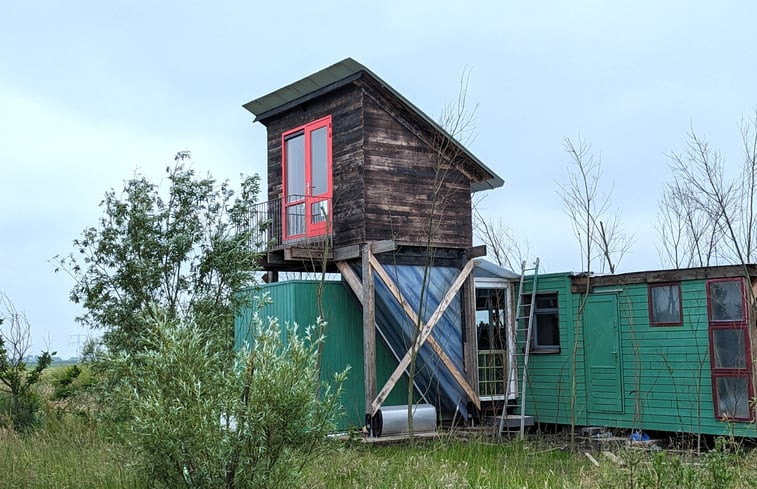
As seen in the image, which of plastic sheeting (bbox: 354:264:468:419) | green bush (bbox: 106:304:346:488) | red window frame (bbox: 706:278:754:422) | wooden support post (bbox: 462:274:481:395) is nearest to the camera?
green bush (bbox: 106:304:346:488)

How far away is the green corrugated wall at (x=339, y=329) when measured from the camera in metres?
13.7

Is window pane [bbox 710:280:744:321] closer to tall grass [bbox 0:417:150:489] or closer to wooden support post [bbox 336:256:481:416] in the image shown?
wooden support post [bbox 336:256:481:416]

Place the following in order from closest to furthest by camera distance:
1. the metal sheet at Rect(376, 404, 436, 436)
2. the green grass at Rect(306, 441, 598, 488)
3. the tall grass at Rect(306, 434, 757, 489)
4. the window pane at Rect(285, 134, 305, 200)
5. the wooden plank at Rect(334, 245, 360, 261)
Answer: the tall grass at Rect(306, 434, 757, 489)
the green grass at Rect(306, 441, 598, 488)
the metal sheet at Rect(376, 404, 436, 436)
the wooden plank at Rect(334, 245, 360, 261)
the window pane at Rect(285, 134, 305, 200)

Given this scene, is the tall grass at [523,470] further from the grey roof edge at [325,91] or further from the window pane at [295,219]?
the grey roof edge at [325,91]

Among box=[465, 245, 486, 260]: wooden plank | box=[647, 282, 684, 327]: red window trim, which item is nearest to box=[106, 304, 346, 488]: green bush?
box=[647, 282, 684, 327]: red window trim

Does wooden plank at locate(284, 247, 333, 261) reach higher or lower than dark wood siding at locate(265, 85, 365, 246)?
lower

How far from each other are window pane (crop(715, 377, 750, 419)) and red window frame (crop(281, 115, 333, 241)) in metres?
6.60

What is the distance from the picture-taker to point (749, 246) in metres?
12.0

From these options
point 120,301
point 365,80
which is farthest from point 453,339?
point 120,301

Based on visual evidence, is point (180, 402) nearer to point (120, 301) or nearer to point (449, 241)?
point (120, 301)

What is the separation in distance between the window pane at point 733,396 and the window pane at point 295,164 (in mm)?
7689

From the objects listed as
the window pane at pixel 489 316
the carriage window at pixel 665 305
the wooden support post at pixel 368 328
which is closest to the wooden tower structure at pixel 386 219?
the wooden support post at pixel 368 328

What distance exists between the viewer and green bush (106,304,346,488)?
18.9 feet

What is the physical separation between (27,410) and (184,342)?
317 inches
